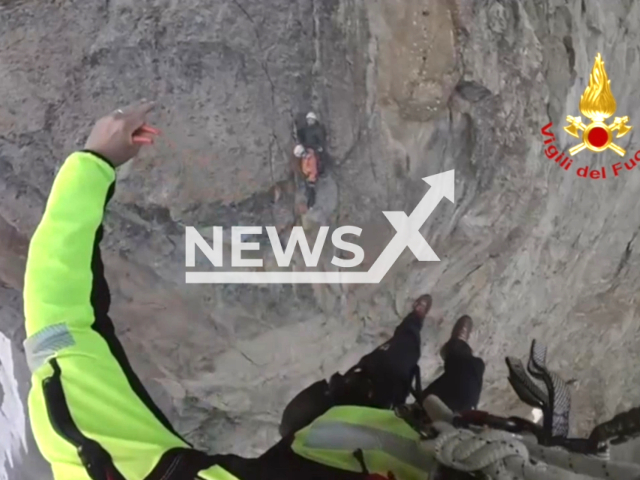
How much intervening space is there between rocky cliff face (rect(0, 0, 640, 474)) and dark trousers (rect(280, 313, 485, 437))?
0.06 feet

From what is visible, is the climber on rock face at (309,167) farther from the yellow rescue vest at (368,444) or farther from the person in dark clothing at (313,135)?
the yellow rescue vest at (368,444)

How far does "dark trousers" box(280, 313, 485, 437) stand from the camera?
26.5 inches

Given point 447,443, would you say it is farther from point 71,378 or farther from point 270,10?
point 270,10

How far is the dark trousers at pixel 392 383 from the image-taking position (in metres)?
0.67

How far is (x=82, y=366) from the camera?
525 millimetres

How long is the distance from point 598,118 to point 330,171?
0.32 meters

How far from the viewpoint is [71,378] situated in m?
0.51

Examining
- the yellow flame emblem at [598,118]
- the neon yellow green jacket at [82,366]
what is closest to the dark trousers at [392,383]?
the neon yellow green jacket at [82,366]

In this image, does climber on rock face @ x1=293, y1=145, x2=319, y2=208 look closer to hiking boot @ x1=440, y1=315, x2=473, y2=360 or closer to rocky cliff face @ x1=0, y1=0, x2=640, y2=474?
rocky cliff face @ x1=0, y1=0, x2=640, y2=474

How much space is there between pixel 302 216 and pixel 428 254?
0.54 ft

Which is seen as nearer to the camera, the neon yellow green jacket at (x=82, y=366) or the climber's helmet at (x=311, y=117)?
the neon yellow green jacket at (x=82, y=366)

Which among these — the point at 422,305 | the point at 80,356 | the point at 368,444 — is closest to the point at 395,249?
the point at 422,305

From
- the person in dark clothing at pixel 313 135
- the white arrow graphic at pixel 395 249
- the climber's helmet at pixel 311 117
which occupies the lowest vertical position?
the white arrow graphic at pixel 395 249

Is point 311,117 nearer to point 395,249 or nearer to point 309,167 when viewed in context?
point 309,167
